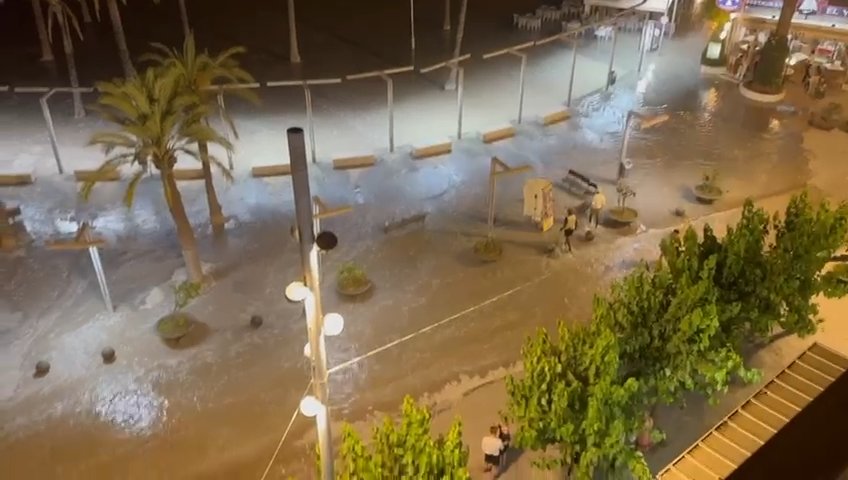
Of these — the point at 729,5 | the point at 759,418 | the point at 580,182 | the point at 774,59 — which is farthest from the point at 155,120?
the point at 729,5

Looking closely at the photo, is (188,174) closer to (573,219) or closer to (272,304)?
(272,304)

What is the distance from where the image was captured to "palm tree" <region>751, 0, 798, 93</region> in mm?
31406

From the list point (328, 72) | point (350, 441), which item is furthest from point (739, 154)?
point (350, 441)

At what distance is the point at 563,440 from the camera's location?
45.4ft

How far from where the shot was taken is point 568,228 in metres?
22.8

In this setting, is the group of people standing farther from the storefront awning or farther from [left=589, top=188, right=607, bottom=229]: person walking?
the storefront awning

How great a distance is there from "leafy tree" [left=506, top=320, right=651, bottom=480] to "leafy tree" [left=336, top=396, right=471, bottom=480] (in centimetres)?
228

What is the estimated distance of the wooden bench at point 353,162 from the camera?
89.1 feet

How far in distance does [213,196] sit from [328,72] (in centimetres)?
1202

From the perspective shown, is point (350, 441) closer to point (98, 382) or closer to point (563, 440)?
point (563, 440)

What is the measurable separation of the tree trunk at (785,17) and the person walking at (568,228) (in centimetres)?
1438

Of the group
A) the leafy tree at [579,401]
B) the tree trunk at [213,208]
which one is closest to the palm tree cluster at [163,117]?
the tree trunk at [213,208]

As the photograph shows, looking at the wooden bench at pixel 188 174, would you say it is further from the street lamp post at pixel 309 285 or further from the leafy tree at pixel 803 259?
the leafy tree at pixel 803 259

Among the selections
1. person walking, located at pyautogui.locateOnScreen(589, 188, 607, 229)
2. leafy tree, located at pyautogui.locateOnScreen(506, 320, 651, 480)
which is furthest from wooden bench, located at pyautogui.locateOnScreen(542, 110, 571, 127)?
leafy tree, located at pyautogui.locateOnScreen(506, 320, 651, 480)
